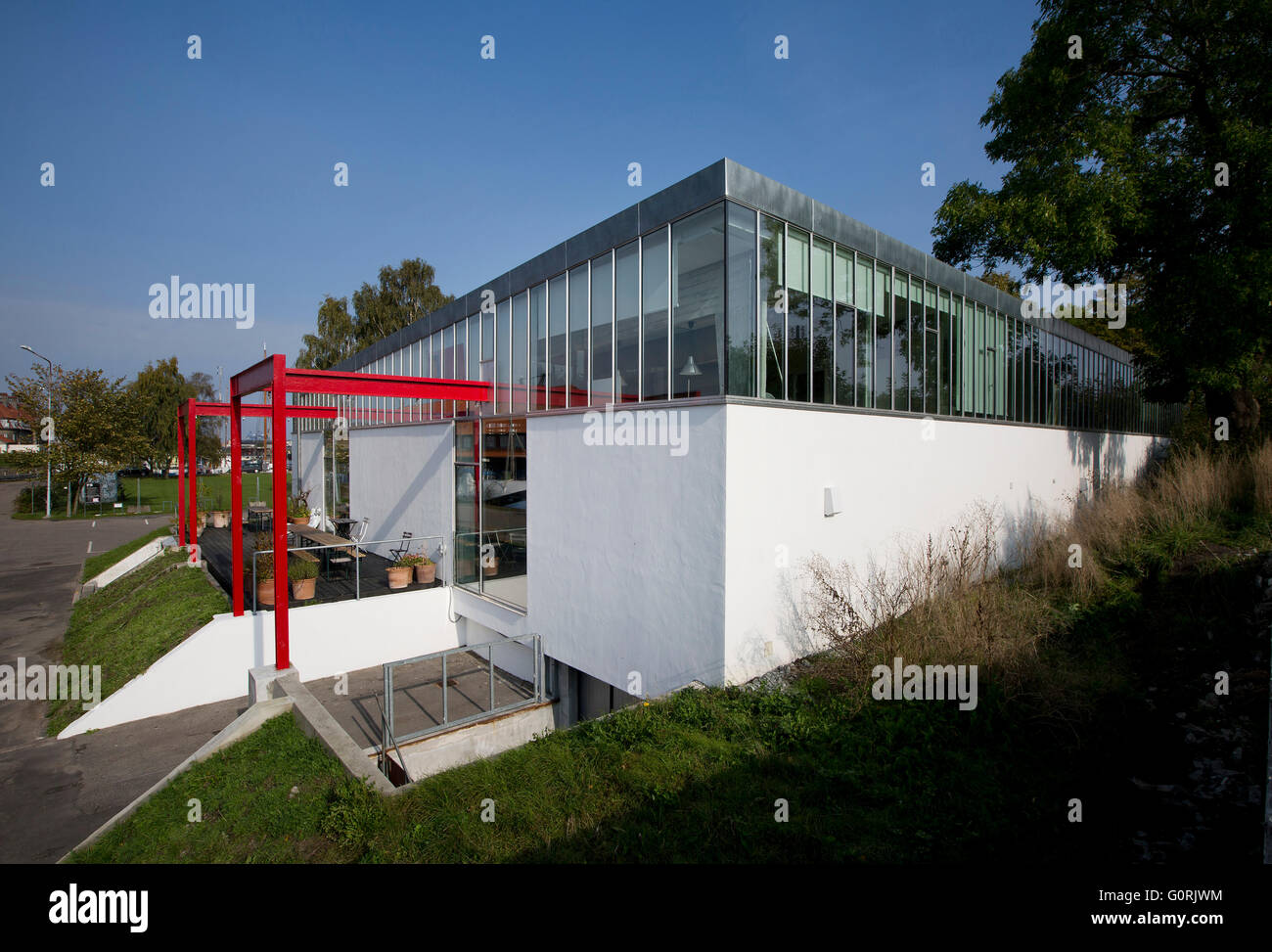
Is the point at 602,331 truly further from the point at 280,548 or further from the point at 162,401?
the point at 162,401

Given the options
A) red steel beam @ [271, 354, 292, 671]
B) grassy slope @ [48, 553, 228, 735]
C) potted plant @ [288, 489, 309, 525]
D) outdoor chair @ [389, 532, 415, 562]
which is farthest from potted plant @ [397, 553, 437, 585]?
potted plant @ [288, 489, 309, 525]

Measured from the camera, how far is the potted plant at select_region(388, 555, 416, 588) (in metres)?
11.1

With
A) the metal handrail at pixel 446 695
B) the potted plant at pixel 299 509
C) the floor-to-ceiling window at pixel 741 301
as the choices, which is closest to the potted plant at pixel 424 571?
the metal handrail at pixel 446 695

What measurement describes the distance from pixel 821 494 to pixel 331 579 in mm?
9657

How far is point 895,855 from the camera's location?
11.4 feet

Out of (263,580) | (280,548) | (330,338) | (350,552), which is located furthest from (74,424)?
(280,548)

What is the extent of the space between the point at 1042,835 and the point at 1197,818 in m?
1.13

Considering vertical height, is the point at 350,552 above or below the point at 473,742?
above

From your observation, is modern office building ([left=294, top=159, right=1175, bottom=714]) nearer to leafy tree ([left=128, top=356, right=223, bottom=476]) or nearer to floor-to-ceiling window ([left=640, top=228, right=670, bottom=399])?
floor-to-ceiling window ([left=640, top=228, right=670, bottom=399])

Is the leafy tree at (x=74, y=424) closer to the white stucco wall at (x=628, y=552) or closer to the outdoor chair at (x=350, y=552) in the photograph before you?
the outdoor chair at (x=350, y=552)

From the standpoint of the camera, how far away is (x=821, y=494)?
728cm
